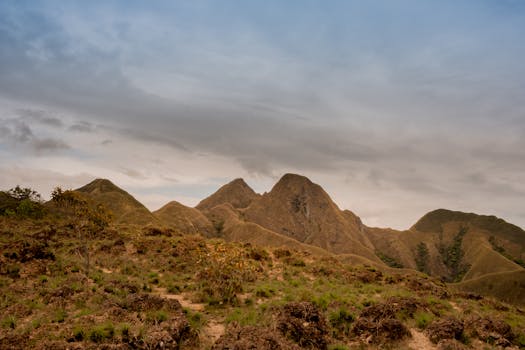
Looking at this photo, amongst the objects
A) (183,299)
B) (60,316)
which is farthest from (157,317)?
(183,299)

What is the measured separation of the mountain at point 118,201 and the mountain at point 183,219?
47.6 feet

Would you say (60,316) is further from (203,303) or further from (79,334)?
(203,303)

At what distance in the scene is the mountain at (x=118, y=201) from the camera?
85.8 m

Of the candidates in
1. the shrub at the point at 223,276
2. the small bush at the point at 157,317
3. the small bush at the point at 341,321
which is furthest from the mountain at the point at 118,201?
the small bush at the point at 341,321

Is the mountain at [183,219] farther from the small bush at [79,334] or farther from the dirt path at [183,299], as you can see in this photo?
the small bush at [79,334]

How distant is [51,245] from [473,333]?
3028cm

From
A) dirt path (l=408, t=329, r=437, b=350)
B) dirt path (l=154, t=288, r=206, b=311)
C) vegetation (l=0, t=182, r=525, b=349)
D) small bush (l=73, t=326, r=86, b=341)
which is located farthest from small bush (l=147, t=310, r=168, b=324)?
dirt path (l=408, t=329, r=437, b=350)

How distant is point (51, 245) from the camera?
2688cm

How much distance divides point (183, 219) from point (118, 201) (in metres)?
33.4

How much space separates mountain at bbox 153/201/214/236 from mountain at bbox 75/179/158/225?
47.6 ft

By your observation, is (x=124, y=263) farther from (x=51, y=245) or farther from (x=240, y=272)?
(x=240, y=272)

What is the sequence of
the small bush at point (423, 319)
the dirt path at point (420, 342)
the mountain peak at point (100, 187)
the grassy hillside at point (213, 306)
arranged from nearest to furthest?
the grassy hillside at point (213, 306) < the dirt path at point (420, 342) < the small bush at point (423, 319) < the mountain peak at point (100, 187)

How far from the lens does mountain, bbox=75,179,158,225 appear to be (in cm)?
8582

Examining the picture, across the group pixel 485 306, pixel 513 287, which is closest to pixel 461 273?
pixel 513 287
